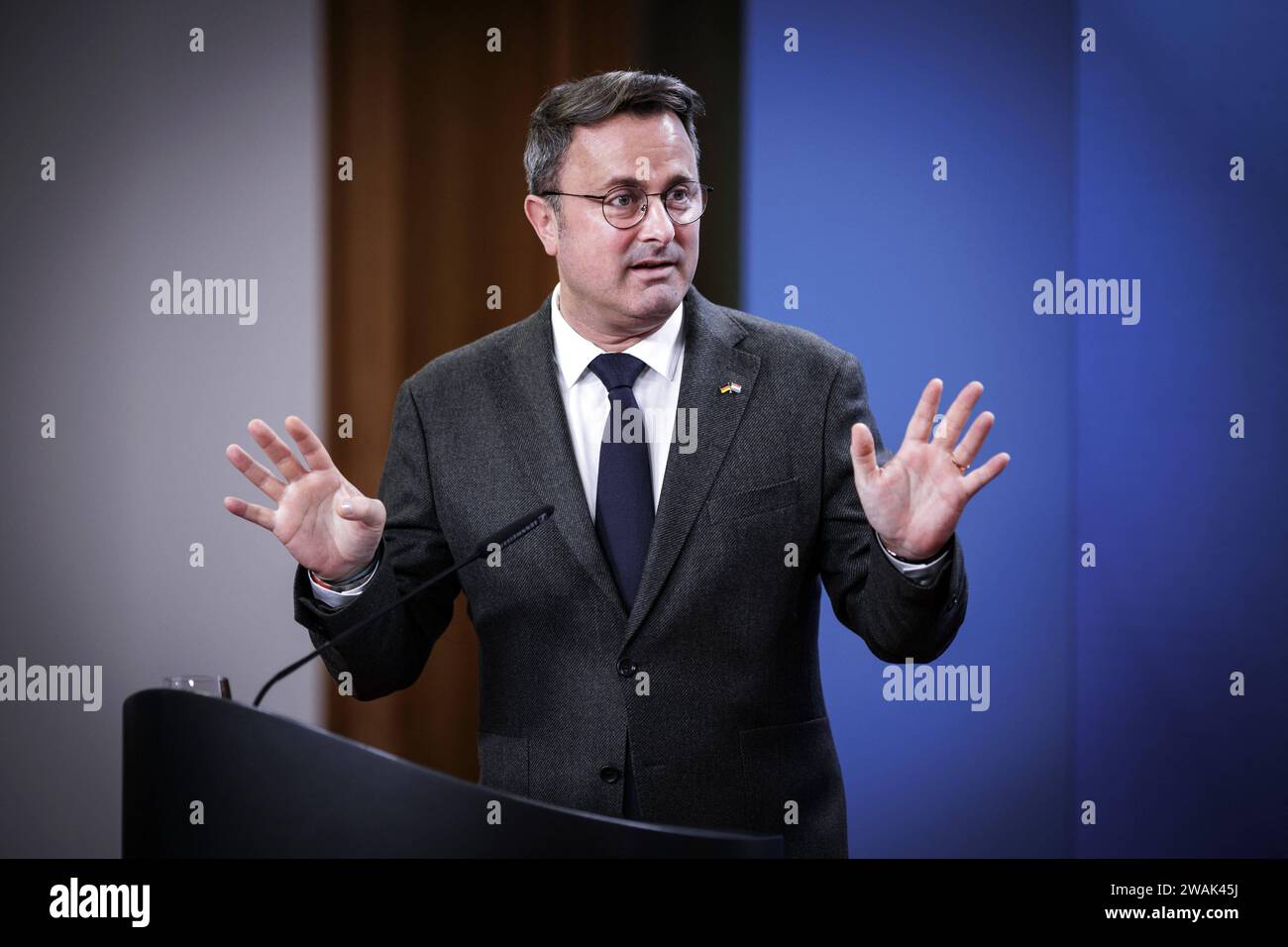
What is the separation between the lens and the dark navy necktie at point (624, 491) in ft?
6.25

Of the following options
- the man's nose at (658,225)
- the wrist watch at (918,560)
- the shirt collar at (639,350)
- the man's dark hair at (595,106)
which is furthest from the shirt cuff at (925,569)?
the man's dark hair at (595,106)

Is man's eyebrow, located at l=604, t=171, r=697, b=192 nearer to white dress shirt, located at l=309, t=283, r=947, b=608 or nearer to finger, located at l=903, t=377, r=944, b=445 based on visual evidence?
white dress shirt, located at l=309, t=283, r=947, b=608

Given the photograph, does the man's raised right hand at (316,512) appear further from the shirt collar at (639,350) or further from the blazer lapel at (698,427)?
the shirt collar at (639,350)

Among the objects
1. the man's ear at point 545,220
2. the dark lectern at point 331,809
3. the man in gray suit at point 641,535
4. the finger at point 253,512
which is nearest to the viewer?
the dark lectern at point 331,809

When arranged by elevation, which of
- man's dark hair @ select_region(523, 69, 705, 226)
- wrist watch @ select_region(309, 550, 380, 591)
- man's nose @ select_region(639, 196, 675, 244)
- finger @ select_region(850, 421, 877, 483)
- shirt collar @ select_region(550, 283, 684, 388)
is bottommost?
wrist watch @ select_region(309, 550, 380, 591)

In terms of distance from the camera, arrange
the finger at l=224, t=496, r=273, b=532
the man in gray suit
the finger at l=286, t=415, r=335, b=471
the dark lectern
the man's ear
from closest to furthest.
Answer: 1. the dark lectern
2. the finger at l=286, t=415, r=335, b=471
3. the finger at l=224, t=496, r=273, b=532
4. the man in gray suit
5. the man's ear

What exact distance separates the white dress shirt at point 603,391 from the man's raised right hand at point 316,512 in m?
0.40

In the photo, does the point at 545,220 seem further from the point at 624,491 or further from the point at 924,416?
the point at 924,416

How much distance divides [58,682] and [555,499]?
70.5 inches

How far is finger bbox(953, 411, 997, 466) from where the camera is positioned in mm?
1579

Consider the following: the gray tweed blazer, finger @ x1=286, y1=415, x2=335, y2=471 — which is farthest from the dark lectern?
the gray tweed blazer

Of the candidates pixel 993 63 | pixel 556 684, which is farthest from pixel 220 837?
pixel 993 63

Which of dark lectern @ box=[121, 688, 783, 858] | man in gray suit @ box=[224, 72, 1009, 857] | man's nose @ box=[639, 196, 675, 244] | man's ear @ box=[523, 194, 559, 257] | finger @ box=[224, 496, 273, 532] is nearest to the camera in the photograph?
dark lectern @ box=[121, 688, 783, 858]
